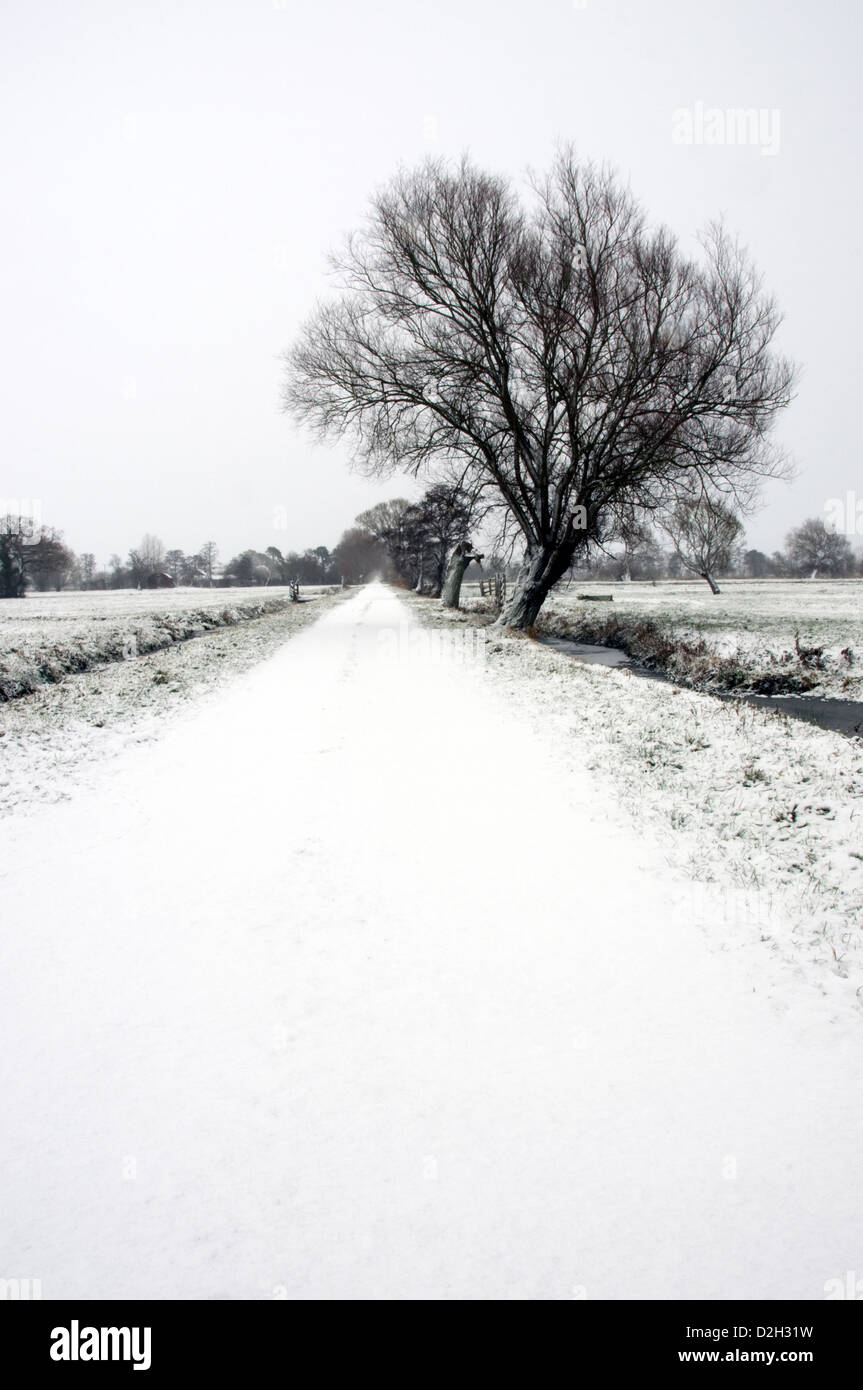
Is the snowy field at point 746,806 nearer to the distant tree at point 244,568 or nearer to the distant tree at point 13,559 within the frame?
the distant tree at point 13,559

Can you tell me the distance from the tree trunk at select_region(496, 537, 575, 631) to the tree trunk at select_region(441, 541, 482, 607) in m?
10.6

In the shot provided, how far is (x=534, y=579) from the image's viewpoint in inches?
755

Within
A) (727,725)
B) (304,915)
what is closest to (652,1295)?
(304,915)

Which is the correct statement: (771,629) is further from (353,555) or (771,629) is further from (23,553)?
(353,555)

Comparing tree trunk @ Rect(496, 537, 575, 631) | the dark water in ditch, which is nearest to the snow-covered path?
the dark water in ditch

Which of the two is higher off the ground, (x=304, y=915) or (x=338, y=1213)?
(x=304, y=915)

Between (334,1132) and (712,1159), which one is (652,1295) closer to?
(712,1159)

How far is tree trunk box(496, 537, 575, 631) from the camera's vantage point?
61.1 feet

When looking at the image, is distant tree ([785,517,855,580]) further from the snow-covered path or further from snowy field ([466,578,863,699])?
the snow-covered path

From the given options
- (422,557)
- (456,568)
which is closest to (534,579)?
(456,568)

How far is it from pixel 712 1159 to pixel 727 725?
238 inches

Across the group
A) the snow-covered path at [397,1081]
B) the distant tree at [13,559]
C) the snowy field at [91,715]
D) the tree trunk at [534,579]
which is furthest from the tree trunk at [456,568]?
the distant tree at [13,559]

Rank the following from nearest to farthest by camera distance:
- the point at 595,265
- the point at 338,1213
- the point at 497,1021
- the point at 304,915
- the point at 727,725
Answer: the point at 338,1213
the point at 497,1021
the point at 304,915
the point at 727,725
the point at 595,265

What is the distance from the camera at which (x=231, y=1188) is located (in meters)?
2.02
